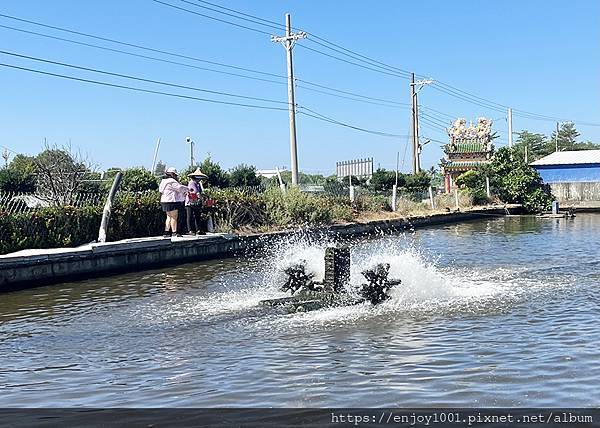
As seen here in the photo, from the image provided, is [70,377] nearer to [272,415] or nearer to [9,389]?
[9,389]

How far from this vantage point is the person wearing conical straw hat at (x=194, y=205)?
2041 centimetres

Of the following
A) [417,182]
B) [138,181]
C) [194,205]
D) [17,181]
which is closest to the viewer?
[194,205]

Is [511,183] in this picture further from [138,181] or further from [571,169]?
[138,181]

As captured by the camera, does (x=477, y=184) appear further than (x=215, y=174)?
Yes

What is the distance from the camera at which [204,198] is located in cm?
2309

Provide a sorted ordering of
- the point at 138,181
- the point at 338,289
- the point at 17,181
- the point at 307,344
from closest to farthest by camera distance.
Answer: the point at 307,344 < the point at 338,289 < the point at 17,181 < the point at 138,181

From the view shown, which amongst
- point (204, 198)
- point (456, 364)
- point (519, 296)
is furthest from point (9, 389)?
point (204, 198)

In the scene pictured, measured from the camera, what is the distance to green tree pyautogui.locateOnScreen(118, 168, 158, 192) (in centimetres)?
3138

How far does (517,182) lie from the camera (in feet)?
139

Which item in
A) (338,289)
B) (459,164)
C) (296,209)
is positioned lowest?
(338,289)

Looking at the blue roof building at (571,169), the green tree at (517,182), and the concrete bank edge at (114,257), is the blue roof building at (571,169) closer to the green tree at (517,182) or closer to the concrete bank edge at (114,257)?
the green tree at (517,182)

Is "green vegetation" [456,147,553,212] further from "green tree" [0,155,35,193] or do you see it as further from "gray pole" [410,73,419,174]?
"green tree" [0,155,35,193]

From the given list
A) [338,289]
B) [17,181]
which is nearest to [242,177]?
[17,181]

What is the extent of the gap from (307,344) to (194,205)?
12870 mm
